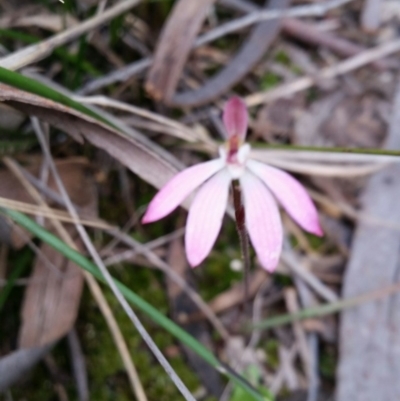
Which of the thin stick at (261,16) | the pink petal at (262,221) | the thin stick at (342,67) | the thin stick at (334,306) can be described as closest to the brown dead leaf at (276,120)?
the thin stick at (342,67)

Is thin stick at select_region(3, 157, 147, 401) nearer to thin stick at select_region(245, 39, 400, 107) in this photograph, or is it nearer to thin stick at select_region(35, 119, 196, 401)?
thin stick at select_region(35, 119, 196, 401)

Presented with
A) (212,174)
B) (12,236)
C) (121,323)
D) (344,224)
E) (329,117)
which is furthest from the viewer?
(329,117)

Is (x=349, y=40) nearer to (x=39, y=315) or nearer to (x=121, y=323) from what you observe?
(x=121, y=323)

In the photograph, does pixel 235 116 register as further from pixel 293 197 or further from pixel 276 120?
pixel 276 120

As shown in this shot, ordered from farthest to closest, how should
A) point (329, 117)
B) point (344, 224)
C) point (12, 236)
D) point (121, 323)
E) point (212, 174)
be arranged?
point (329, 117)
point (344, 224)
point (121, 323)
point (12, 236)
point (212, 174)

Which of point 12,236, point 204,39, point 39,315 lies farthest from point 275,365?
point 204,39

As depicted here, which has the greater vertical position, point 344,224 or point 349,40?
point 349,40

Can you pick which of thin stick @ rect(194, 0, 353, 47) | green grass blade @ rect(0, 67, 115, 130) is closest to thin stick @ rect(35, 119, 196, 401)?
green grass blade @ rect(0, 67, 115, 130)

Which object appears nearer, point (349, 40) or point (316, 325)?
point (316, 325)
